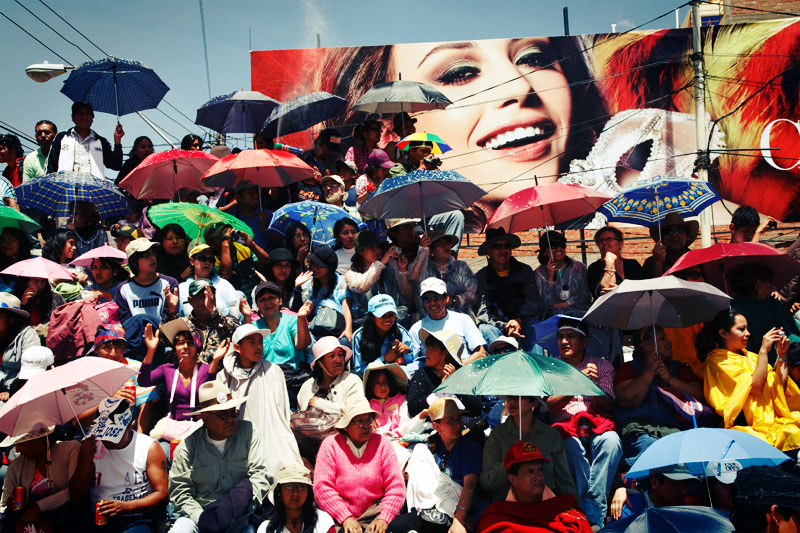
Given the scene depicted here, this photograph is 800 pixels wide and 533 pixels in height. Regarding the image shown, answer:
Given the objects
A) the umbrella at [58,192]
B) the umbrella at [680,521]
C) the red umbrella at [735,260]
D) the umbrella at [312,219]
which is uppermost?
the umbrella at [58,192]

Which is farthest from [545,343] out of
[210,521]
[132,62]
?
[132,62]

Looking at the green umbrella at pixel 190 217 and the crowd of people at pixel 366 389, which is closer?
the crowd of people at pixel 366 389

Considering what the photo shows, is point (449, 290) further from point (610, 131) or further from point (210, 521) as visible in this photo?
point (610, 131)

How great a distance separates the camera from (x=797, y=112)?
14.5m

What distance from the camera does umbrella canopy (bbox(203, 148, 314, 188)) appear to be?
26.9 feet

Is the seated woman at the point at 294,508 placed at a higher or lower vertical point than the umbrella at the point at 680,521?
lower

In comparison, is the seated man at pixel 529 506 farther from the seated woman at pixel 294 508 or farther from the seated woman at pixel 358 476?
the seated woman at pixel 294 508

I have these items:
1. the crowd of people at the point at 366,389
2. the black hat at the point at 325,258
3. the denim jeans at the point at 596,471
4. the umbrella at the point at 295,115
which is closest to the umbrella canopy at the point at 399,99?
the umbrella at the point at 295,115

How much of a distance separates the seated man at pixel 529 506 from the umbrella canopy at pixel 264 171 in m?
4.73

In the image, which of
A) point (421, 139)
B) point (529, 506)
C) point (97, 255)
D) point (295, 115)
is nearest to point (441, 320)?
point (529, 506)

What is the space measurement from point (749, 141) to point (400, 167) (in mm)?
9322

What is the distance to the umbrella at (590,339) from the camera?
237 inches

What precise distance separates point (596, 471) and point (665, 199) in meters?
2.98

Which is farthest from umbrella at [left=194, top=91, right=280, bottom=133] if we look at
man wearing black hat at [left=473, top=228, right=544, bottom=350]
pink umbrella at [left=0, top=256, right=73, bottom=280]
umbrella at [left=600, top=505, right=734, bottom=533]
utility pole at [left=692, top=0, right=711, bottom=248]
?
umbrella at [left=600, top=505, right=734, bottom=533]
